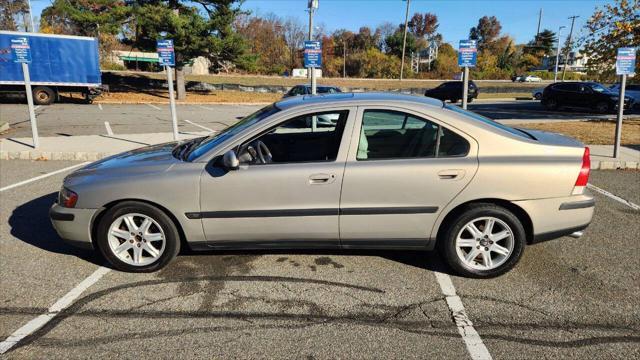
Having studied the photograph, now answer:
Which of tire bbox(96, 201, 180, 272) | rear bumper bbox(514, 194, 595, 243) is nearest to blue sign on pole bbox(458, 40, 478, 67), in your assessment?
rear bumper bbox(514, 194, 595, 243)

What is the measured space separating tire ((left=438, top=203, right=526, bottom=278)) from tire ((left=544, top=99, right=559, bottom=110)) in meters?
22.6

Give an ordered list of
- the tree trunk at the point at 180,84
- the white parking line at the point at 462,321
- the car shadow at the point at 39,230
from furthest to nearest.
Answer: the tree trunk at the point at 180,84
the car shadow at the point at 39,230
the white parking line at the point at 462,321

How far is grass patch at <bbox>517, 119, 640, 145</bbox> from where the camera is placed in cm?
1133

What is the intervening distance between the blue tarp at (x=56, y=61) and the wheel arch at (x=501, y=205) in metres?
25.3

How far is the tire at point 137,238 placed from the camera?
3660 mm

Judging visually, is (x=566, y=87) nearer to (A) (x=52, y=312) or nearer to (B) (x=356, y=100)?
(B) (x=356, y=100)

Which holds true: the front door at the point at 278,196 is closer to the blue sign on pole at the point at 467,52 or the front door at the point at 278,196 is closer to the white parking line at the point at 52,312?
the white parking line at the point at 52,312

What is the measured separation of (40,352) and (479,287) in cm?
321

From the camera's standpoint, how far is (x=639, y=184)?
276 inches

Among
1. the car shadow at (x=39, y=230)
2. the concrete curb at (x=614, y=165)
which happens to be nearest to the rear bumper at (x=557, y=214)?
the car shadow at (x=39, y=230)

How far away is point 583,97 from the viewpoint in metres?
21.3

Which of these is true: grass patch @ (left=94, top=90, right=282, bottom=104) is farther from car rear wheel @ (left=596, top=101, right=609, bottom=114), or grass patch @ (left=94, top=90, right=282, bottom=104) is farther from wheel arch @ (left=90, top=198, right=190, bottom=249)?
wheel arch @ (left=90, top=198, right=190, bottom=249)

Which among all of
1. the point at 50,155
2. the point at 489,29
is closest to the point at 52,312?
the point at 50,155

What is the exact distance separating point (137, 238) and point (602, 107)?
76.2 feet
